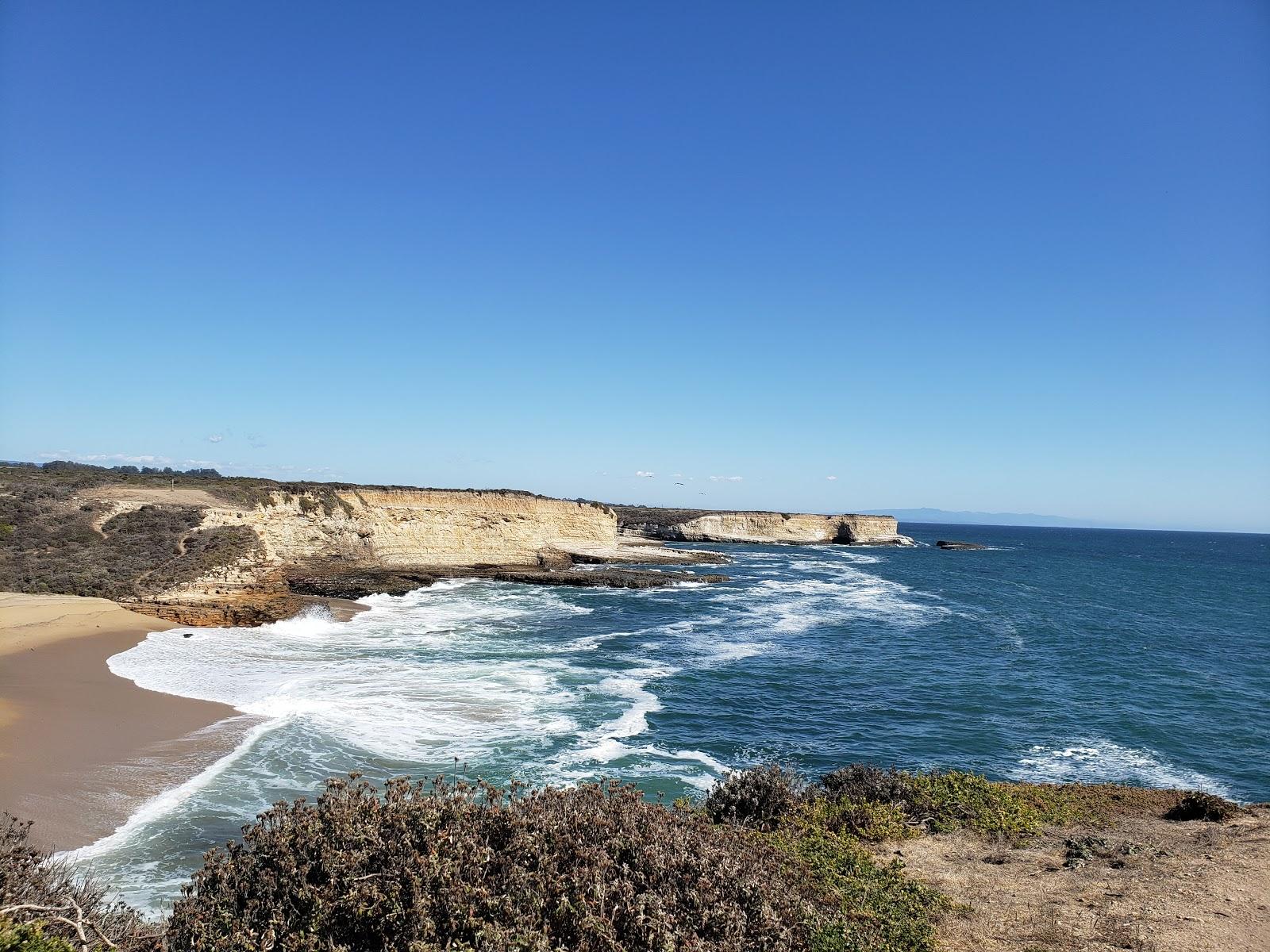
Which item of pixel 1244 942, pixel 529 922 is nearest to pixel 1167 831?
pixel 1244 942

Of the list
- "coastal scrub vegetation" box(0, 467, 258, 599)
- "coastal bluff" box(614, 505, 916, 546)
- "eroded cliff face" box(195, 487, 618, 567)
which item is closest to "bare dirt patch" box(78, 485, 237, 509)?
"coastal scrub vegetation" box(0, 467, 258, 599)

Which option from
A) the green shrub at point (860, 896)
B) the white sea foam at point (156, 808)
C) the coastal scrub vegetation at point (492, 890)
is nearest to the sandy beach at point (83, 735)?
the white sea foam at point (156, 808)

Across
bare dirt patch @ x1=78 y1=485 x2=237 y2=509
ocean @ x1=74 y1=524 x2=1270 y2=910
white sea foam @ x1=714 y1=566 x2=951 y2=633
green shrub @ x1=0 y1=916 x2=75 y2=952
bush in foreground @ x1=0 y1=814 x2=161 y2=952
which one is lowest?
white sea foam @ x1=714 y1=566 x2=951 y2=633

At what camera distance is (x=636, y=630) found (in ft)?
98.5

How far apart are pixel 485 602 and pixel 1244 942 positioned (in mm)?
31826

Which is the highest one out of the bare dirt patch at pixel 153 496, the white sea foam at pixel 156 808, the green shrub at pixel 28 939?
the bare dirt patch at pixel 153 496

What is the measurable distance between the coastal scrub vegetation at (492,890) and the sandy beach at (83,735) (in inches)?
178

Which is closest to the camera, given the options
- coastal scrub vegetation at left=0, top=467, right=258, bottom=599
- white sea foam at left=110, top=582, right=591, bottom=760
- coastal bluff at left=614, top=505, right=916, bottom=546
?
white sea foam at left=110, top=582, right=591, bottom=760

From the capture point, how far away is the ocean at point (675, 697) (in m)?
12.5

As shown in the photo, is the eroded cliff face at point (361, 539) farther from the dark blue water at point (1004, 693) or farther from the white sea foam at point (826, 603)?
the dark blue water at point (1004, 693)

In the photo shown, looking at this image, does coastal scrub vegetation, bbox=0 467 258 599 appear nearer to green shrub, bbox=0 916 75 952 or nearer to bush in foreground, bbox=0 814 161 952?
bush in foreground, bbox=0 814 161 952

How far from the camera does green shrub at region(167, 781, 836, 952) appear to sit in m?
4.50

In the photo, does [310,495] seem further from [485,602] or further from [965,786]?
[965,786]

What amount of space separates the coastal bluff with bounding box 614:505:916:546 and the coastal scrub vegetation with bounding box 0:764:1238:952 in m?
90.4
